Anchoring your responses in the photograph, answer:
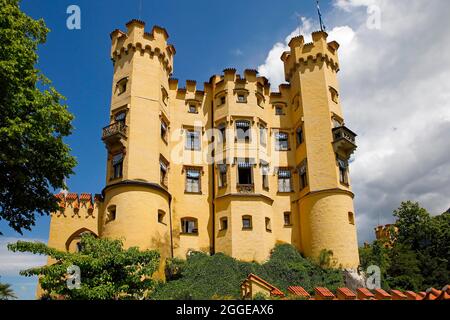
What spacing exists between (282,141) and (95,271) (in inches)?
870

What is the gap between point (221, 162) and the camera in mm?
32750

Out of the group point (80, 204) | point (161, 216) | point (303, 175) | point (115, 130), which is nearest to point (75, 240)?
point (80, 204)

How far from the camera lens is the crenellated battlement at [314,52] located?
35.2 m

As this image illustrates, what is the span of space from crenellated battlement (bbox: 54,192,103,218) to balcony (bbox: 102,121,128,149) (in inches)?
165

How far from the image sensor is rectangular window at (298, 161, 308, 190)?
108 feet

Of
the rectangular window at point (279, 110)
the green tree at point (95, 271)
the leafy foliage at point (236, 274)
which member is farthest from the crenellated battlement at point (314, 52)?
the green tree at point (95, 271)

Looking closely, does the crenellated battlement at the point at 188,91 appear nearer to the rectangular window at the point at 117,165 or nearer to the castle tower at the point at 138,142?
the castle tower at the point at 138,142

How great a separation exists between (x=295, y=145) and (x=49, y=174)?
21.6 meters

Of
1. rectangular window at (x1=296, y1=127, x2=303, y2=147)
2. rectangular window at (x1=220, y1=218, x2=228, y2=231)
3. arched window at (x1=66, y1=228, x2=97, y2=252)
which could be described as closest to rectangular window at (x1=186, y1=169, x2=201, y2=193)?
rectangular window at (x1=220, y1=218, x2=228, y2=231)

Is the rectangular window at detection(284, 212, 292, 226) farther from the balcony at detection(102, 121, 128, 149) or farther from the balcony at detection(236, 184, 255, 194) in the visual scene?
the balcony at detection(102, 121, 128, 149)

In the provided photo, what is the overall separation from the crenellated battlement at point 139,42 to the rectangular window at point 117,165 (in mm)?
8921

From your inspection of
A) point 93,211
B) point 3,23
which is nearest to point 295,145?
point 93,211

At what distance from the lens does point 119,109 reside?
103ft

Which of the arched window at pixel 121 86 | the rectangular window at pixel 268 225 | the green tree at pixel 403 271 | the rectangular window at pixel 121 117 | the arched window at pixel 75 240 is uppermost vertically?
the arched window at pixel 121 86
